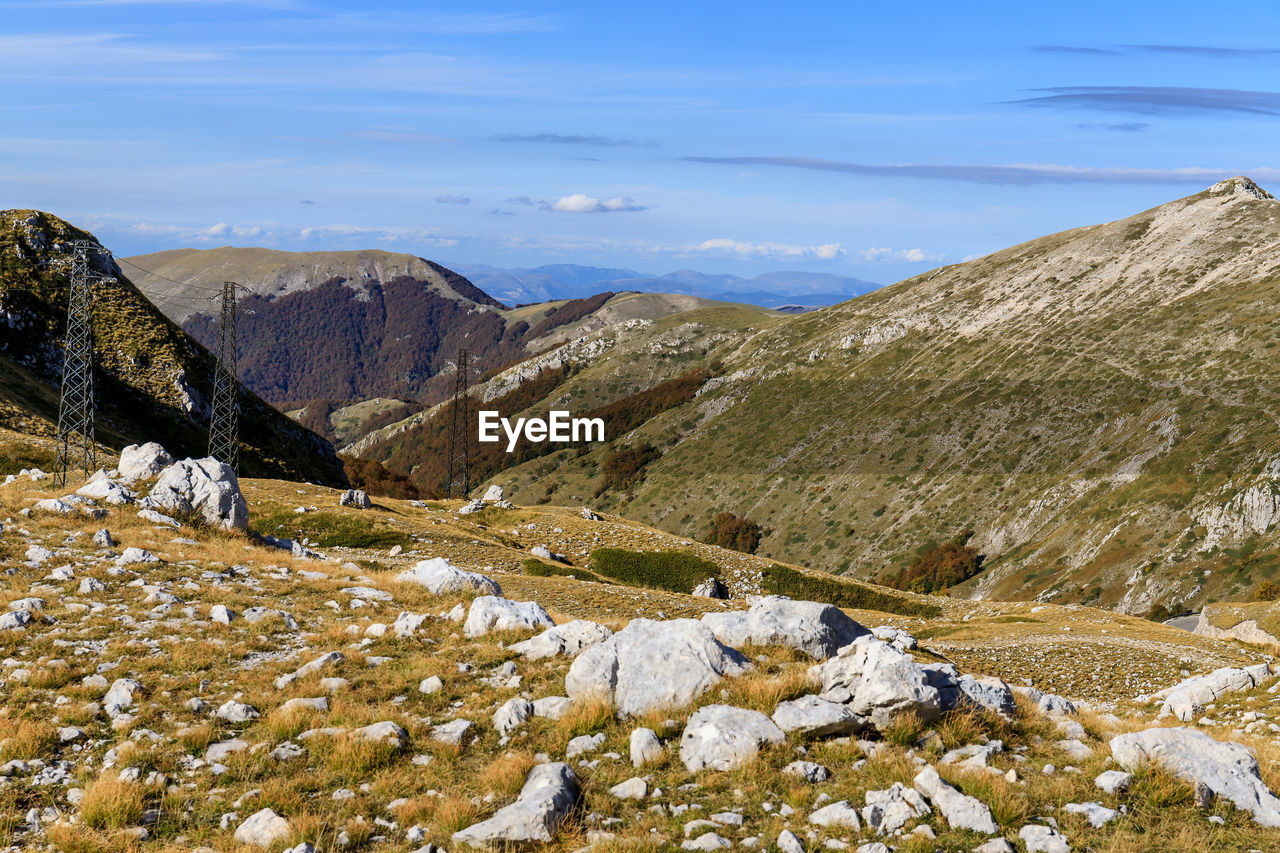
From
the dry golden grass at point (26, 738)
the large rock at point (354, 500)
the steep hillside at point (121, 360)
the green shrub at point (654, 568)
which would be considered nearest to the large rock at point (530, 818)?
the dry golden grass at point (26, 738)

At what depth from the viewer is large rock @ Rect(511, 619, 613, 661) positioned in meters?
17.5

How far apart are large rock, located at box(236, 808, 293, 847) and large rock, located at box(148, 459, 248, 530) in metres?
23.4

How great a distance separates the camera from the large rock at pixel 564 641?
690 inches

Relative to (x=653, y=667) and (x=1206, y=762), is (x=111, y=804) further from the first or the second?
(x=1206, y=762)

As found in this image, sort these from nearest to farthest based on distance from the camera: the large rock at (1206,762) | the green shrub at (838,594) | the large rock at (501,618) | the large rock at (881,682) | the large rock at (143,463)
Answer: the large rock at (1206,762)
the large rock at (881,682)
the large rock at (501,618)
the large rock at (143,463)
the green shrub at (838,594)

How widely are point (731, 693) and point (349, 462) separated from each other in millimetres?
125177

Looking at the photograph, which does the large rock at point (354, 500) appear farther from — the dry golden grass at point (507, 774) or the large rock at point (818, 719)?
the large rock at point (818, 719)

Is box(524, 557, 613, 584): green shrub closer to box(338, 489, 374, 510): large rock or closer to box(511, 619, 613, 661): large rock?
box(338, 489, 374, 510): large rock

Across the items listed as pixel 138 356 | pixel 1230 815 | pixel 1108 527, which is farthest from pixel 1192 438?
pixel 138 356

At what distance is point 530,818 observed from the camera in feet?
33.8

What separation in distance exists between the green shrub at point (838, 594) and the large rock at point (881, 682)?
159ft

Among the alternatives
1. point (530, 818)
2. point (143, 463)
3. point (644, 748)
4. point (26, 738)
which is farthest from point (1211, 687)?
point (143, 463)

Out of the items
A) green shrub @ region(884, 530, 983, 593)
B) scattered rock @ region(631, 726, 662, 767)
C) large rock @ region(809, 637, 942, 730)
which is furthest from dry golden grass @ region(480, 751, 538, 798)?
green shrub @ region(884, 530, 983, 593)

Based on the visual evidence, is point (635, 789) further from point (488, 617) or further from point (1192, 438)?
point (1192, 438)
